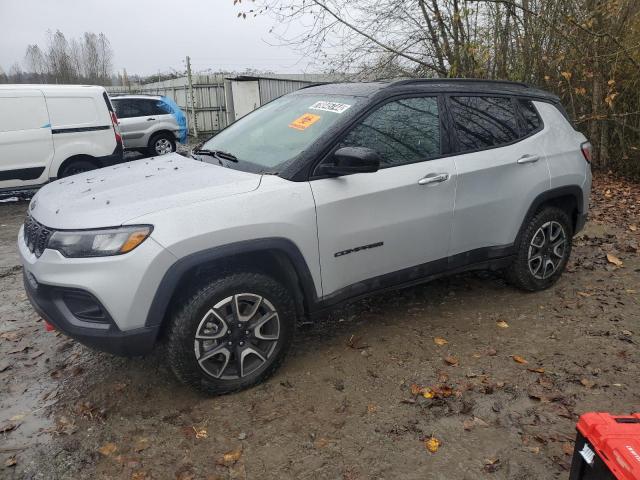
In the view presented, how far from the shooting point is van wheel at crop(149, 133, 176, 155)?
13434 mm

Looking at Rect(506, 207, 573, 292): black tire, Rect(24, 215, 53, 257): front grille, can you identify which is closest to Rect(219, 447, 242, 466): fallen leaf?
Rect(24, 215, 53, 257): front grille

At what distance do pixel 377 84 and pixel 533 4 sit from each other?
696cm

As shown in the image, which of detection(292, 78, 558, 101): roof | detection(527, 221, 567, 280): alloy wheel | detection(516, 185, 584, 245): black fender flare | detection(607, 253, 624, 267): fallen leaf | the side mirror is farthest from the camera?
detection(607, 253, 624, 267): fallen leaf

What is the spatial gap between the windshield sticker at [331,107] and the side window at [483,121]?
886 millimetres

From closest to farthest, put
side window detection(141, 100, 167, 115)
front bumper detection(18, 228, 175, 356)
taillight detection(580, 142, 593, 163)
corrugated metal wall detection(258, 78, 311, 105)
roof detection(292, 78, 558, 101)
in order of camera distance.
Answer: front bumper detection(18, 228, 175, 356) < roof detection(292, 78, 558, 101) < taillight detection(580, 142, 593, 163) < side window detection(141, 100, 167, 115) < corrugated metal wall detection(258, 78, 311, 105)

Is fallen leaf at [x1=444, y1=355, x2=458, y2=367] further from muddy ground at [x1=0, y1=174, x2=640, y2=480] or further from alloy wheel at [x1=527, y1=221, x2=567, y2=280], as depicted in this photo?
alloy wheel at [x1=527, y1=221, x2=567, y2=280]

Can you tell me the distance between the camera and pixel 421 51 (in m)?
10.1

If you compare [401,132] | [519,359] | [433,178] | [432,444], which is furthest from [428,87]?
[432,444]

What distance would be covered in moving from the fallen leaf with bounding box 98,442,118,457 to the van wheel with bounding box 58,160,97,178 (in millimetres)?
7031

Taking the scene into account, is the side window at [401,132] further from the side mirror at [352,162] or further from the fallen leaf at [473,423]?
the fallen leaf at [473,423]

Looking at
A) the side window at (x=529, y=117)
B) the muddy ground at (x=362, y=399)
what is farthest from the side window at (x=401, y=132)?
the muddy ground at (x=362, y=399)

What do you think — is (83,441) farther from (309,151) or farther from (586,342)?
(586,342)

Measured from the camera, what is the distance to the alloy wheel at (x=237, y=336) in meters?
2.78

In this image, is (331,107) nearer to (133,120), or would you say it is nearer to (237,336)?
(237,336)
